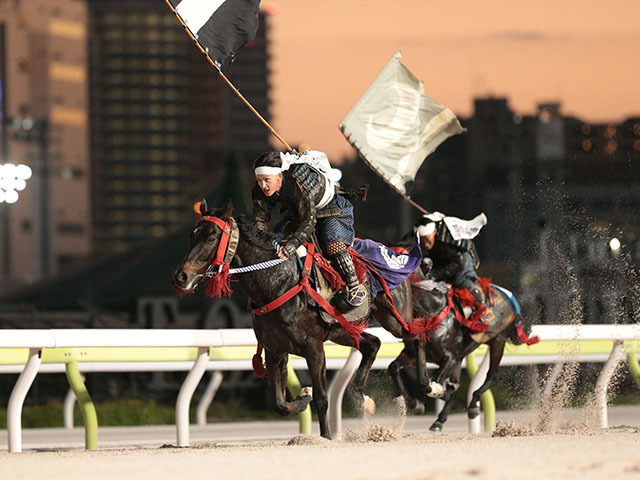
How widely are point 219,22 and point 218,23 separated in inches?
0.5

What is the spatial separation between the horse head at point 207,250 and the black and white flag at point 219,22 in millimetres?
1775

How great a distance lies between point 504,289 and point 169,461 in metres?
5.83

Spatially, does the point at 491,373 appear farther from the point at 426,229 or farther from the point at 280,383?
the point at 280,383

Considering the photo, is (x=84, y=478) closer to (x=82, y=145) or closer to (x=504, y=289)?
(x=504, y=289)

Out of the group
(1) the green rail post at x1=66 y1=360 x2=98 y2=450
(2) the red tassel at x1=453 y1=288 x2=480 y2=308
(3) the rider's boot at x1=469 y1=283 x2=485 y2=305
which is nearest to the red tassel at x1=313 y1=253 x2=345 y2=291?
(1) the green rail post at x1=66 y1=360 x2=98 y2=450

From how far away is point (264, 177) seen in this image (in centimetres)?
956

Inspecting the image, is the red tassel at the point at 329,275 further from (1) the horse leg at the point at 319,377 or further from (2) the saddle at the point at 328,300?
(1) the horse leg at the point at 319,377

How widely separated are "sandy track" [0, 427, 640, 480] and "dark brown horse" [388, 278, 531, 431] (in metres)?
2.75

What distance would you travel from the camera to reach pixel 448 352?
1201 centimetres

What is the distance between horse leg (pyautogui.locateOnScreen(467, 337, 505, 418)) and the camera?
12.3 m

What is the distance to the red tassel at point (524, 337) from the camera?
12.8m

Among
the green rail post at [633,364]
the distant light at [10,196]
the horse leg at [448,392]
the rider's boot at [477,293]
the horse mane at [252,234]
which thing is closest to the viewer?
the horse mane at [252,234]

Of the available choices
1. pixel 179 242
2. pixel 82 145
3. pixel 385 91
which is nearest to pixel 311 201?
pixel 385 91

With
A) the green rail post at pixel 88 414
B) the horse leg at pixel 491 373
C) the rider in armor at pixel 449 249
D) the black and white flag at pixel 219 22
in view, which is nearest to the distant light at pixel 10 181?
the black and white flag at pixel 219 22
